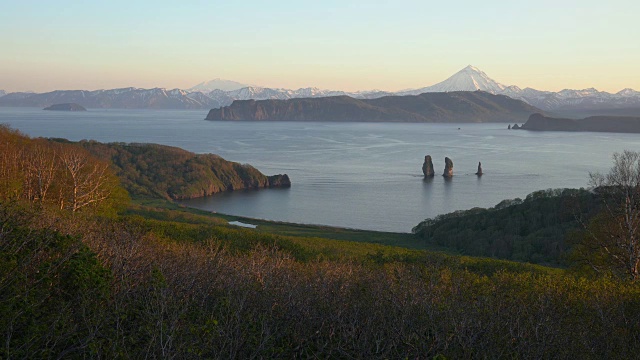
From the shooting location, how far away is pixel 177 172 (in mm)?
63000

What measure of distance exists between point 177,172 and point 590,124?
13345 cm

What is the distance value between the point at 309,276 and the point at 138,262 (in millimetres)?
3339

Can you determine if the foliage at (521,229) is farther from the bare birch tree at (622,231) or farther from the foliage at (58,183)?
the foliage at (58,183)

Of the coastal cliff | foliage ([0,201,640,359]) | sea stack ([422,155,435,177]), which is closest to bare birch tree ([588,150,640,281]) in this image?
foliage ([0,201,640,359])

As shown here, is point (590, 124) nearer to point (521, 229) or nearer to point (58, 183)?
point (521, 229)

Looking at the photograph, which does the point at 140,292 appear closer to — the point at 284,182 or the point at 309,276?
the point at 309,276

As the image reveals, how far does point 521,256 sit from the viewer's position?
1038 inches

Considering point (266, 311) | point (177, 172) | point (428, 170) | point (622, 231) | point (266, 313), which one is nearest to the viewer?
point (266, 313)

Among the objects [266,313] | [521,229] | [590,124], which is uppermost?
[590,124]

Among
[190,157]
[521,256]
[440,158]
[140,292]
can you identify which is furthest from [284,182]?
[140,292]

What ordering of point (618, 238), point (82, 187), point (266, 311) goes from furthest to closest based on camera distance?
point (82, 187) < point (618, 238) < point (266, 311)

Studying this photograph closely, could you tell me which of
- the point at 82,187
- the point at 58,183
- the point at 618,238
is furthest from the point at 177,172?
the point at 618,238

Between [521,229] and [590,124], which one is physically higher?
[590,124]

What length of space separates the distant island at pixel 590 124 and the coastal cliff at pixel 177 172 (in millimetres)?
120652
